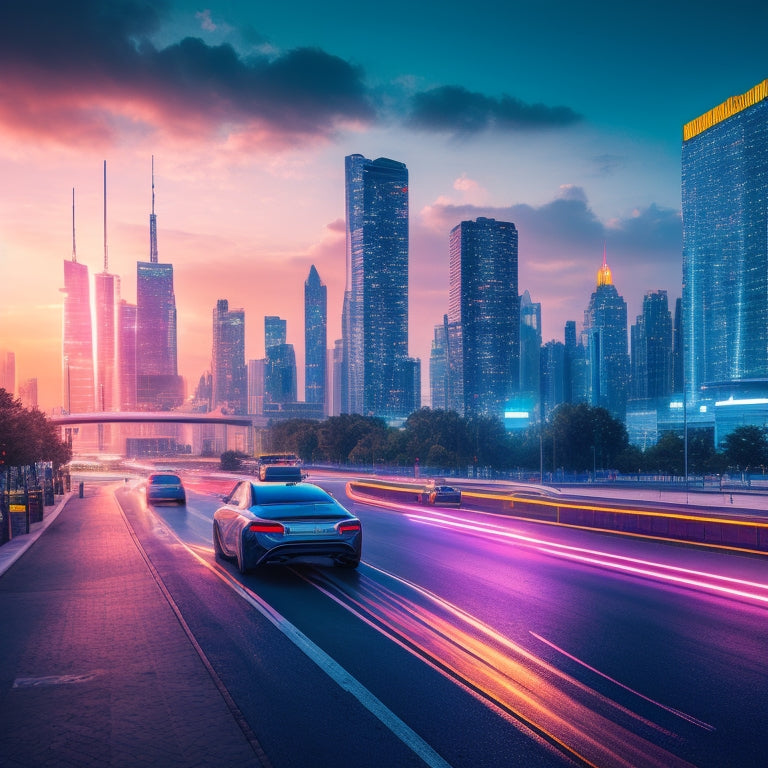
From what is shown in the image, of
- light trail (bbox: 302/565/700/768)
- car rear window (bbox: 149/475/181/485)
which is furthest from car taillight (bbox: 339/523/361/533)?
car rear window (bbox: 149/475/181/485)

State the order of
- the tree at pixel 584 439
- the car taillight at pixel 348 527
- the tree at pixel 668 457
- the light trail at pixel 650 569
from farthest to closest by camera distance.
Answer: the tree at pixel 584 439 → the tree at pixel 668 457 → the car taillight at pixel 348 527 → the light trail at pixel 650 569

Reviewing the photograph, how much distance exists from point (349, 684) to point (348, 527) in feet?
19.7

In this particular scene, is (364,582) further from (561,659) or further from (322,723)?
(322,723)

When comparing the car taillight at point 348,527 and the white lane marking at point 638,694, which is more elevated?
the car taillight at point 348,527

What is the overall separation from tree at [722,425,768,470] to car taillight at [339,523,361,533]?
87258 millimetres

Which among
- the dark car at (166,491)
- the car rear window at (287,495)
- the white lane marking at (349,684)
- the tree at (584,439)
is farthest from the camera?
the tree at (584,439)

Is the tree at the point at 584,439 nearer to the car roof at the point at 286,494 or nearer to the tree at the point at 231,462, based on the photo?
the tree at the point at 231,462

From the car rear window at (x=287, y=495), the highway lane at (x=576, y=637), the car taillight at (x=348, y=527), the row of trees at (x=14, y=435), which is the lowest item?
the highway lane at (x=576, y=637)

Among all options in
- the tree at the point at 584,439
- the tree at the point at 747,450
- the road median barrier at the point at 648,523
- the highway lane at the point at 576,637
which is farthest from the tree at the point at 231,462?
the highway lane at the point at 576,637

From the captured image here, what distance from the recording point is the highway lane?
18.8ft

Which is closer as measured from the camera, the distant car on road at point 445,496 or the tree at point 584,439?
the distant car on road at point 445,496

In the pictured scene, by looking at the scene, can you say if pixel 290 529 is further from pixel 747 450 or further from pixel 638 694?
pixel 747 450

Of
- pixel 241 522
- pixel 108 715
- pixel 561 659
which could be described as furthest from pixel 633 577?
pixel 108 715

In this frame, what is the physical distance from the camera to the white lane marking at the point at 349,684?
5.31 meters
